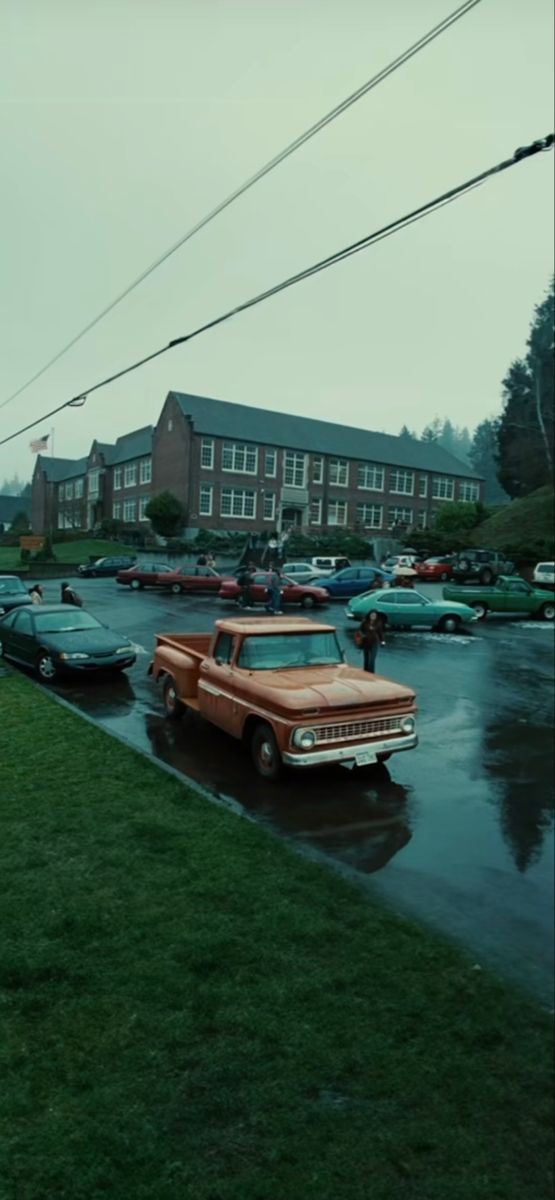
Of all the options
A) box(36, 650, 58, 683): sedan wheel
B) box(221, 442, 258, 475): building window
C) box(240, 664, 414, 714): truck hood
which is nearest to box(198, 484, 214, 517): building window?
box(221, 442, 258, 475): building window

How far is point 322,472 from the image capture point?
65250 millimetres

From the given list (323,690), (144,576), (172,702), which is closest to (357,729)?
(323,690)

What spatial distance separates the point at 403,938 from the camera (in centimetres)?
480

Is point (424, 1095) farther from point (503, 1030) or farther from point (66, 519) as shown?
point (66, 519)

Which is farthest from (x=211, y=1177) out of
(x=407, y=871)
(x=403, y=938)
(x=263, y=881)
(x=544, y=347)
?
(x=544, y=347)

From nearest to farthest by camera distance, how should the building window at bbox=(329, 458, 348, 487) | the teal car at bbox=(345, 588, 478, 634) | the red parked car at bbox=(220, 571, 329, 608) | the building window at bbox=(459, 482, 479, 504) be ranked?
the teal car at bbox=(345, 588, 478, 634), the red parked car at bbox=(220, 571, 329, 608), the building window at bbox=(329, 458, 348, 487), the building window at bbox=(459, 482, 479, 504)

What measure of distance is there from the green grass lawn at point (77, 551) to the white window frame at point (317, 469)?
17.3 metres

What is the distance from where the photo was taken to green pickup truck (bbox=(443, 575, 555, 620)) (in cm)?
2850

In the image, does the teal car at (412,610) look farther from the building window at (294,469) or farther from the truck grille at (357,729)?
the building window at (294,469)

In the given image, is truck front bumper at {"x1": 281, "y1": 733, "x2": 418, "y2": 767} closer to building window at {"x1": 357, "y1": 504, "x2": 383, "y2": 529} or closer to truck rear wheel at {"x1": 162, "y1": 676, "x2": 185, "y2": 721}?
truck rear wheel at {"x1": 162, "y1": 676, "x2": 185, "y2": 721}

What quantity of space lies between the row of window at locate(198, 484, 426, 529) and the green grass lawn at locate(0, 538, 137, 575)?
746 centimetres

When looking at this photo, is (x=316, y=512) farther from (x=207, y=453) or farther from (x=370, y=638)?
(x=370, y=638)

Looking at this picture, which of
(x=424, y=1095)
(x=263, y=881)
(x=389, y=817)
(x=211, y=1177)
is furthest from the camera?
(x=389, y=817)

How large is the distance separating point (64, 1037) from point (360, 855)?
10.5 feet
